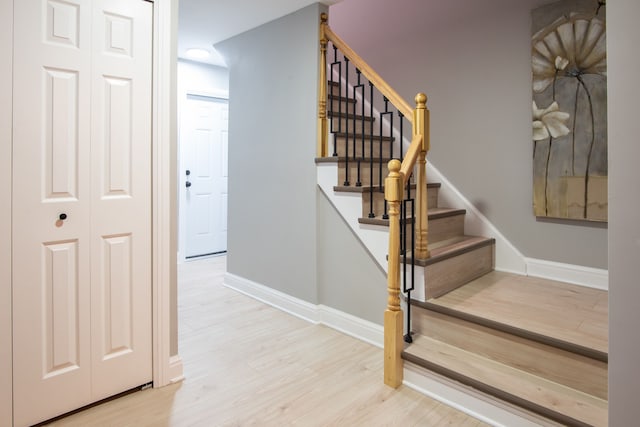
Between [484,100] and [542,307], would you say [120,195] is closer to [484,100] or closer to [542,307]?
[542,307]

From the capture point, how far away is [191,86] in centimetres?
492

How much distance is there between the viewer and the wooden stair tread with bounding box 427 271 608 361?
1.87m

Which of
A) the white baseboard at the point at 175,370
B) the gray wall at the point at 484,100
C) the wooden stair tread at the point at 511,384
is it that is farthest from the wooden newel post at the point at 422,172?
the white baseboard at the point at 175,370

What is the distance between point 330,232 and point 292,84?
1165 mm

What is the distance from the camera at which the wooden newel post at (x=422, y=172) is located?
7.53 ft

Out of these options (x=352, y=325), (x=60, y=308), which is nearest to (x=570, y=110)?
(x=352, y=325)

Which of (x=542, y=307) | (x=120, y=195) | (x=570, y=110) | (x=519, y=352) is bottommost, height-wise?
(x=519, y=352)

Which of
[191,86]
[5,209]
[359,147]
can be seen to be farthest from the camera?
[191,86]

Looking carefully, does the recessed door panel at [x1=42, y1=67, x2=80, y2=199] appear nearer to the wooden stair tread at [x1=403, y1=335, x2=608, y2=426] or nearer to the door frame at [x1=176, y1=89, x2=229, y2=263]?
the wooden stair tread at [x1=403, y1=335, x2=608, y2=426]

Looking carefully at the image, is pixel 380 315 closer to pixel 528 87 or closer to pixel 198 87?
pixel 528 87

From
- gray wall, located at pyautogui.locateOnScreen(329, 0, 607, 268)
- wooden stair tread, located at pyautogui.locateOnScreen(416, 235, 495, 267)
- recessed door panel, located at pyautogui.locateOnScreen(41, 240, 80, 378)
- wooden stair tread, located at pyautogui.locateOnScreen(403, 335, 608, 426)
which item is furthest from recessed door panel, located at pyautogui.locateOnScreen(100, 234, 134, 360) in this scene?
gray wall, located at pyautogui.locateOnScreen(329, 0, 607, 268)

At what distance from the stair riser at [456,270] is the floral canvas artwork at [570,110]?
1.58 ft

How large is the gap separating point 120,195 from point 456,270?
196 centimetres

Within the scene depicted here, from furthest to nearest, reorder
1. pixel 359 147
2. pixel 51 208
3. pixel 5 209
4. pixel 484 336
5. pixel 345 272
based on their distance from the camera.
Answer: pixel 359 147 → pixel 345 272 → pixel 484 336 → pixel 51 208 → pixel 5 209
